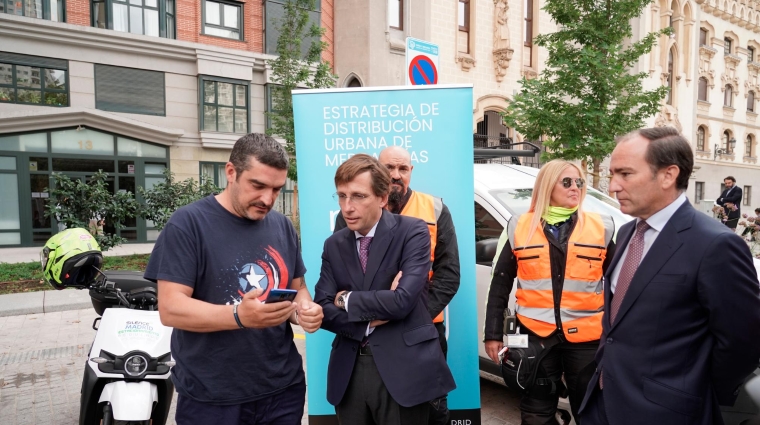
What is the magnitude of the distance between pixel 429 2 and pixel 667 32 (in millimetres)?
9971

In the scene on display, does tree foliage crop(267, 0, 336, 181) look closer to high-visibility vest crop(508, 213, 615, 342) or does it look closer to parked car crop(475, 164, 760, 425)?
parked car crop(475, 164, 760, 425)

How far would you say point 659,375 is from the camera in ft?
6.18

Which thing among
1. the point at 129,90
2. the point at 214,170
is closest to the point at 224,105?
the point at 214,170

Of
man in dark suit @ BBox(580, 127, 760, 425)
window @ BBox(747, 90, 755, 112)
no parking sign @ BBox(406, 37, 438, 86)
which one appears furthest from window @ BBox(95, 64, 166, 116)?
window @ BBox(747, 90, 755, 112)

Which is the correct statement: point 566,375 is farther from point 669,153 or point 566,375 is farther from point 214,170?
point 214,170

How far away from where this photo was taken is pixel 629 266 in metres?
2.12

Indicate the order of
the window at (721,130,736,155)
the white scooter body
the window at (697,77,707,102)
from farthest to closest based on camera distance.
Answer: the window at (721,130,736,155) < the window at (697,77,707,102) < the white scooter body

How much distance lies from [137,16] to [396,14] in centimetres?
928

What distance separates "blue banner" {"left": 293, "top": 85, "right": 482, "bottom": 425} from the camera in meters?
3.63

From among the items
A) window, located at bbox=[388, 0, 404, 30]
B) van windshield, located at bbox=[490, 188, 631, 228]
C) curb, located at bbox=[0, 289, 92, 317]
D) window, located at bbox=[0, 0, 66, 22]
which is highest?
window, located at bbox=[388, 0, 404, 30]

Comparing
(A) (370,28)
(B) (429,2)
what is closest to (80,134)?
(A) (370,28)

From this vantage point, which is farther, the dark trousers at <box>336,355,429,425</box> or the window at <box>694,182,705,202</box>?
the window at <box>694,182,705,202</box>

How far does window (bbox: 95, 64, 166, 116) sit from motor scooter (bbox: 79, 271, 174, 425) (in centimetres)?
1629

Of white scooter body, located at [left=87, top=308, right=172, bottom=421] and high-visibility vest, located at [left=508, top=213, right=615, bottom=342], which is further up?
high-visibility vest, located at [left=508, top=213, right=615, bottom=342]
